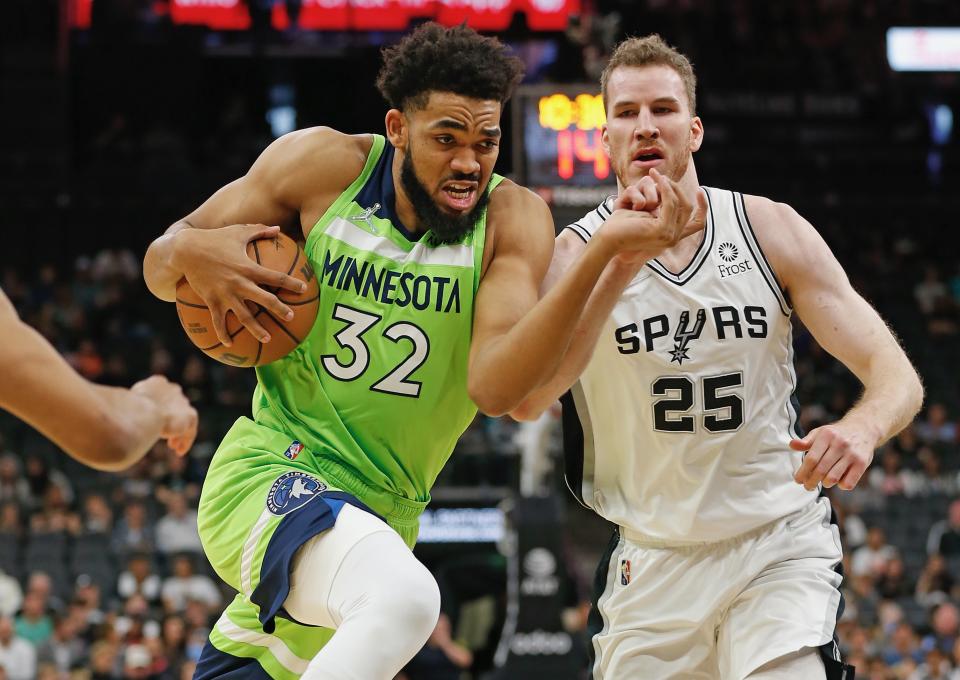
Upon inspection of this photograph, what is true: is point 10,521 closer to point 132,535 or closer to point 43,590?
point 132,535

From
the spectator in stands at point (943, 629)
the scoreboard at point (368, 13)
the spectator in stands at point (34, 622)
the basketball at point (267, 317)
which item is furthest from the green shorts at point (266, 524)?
the scoreboard at point (368, 13)

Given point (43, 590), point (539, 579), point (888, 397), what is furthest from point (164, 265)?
point (43, 590)

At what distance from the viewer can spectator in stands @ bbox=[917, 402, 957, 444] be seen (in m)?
17.2

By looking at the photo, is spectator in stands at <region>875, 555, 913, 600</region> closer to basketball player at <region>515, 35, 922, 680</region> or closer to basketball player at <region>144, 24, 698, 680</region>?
basketball player at <region>515, 35, 922, 680</region>

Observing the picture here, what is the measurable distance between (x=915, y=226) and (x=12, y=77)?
588 inches

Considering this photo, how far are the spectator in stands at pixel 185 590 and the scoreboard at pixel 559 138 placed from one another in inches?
218

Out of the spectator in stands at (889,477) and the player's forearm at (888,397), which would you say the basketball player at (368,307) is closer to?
the player's forearm at (888,397)

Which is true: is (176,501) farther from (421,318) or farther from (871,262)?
(871,262)

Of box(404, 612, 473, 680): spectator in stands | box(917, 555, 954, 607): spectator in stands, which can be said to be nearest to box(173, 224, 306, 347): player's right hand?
box(404, 612, 473, 680): spectator in stands

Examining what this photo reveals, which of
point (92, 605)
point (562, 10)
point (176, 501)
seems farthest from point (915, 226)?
point (92, 605)

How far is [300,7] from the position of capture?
1852 cm

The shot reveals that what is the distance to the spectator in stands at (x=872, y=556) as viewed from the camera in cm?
1415

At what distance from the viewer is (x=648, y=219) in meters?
3.70

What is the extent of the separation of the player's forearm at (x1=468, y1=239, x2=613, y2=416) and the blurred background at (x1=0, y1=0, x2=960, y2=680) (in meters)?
9.52
